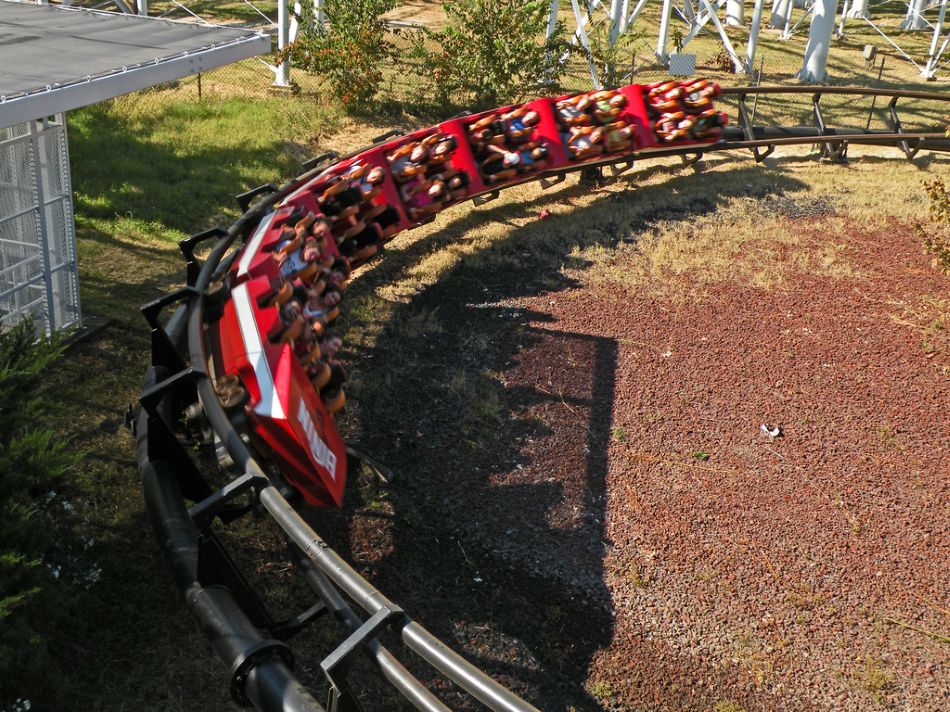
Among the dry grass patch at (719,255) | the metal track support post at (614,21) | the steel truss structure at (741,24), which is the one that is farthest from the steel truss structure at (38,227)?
the metal track support post at (614,21)

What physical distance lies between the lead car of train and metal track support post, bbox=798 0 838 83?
33.9ft

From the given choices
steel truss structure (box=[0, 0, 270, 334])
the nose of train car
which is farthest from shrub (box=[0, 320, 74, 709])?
steel truss structure (box=[0, 0, 270, 334])

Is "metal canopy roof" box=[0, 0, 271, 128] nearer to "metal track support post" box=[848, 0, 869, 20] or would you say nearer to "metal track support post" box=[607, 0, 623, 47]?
"metal track support post" box=[607, 0, 623, 47]

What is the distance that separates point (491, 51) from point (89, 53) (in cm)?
1003

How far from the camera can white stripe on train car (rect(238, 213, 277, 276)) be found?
822 cm

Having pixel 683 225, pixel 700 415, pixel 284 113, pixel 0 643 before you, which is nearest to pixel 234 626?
pixel 0 643

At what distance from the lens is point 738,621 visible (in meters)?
7.04

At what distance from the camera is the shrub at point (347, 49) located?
17656mm

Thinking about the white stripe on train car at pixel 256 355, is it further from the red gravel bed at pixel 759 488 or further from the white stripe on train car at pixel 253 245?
the red gravel bed at pixel 759 488

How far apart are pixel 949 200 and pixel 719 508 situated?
21.4 feet

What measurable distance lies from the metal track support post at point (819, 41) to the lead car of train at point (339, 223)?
10.3 meters

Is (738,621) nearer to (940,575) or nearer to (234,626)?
(940,575)

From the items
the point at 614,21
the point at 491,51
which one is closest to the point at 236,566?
the point at 491,51

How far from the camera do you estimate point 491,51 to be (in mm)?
18109
